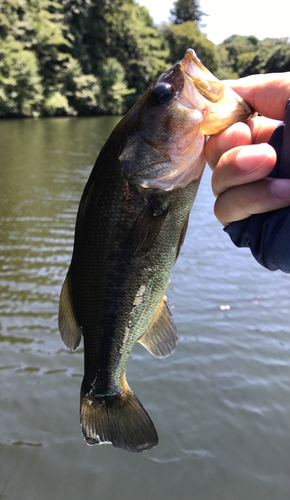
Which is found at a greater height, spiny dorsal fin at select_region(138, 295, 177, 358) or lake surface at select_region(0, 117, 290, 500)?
spiny dorsal fin at select_region(138, 295, 177, 358)

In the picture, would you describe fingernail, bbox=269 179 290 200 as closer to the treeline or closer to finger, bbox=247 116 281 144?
finger, bbox=247 116 281 144

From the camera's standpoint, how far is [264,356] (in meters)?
4.84

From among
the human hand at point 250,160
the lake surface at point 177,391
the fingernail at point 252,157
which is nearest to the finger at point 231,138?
the human hand at point 250,160

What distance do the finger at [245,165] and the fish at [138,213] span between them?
0.17 meters

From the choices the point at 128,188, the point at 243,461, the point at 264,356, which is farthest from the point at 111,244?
the point at 264,356

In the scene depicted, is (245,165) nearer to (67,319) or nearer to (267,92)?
(267,92)

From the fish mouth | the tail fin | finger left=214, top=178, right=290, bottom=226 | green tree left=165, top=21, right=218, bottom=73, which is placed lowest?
the tail fin

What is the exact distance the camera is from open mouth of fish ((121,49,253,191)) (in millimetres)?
1606

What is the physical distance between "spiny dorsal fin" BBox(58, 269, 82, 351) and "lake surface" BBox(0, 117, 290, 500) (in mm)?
2064

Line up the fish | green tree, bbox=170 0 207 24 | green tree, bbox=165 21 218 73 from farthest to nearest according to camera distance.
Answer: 1. green tree, bbox=170 0 207 24
2. green tree, bbox=165 21 218 73
3. the fish

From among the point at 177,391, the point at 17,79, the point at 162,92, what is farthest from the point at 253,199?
the point at 17,79

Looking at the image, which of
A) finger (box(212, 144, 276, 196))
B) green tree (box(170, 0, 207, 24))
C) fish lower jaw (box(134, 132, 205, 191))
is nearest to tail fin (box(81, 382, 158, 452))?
fish lower jaw (box(134, 132, 205, 191))

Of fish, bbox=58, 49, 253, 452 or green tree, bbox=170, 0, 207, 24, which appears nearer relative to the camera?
fish, bbox=58, 49, 253, 452

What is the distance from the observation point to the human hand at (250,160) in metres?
1.45
